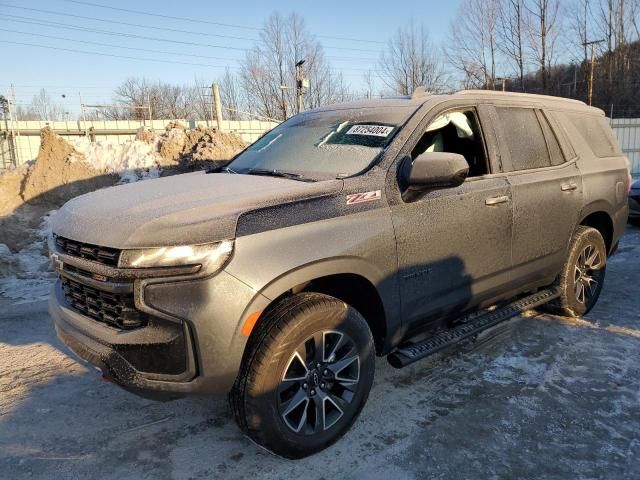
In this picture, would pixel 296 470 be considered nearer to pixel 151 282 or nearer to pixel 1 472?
pixel 151 282

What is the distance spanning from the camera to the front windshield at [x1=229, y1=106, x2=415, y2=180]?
318 centimetres

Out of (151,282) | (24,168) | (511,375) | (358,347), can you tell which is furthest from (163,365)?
(24,168)

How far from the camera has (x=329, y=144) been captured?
346 centimetres

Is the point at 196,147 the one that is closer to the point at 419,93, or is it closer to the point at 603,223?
the point at 419,93

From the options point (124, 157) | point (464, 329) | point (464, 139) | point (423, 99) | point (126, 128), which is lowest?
point (464, 329)

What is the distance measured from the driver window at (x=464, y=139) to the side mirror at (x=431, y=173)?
700 mm

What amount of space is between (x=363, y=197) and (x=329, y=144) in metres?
0.75

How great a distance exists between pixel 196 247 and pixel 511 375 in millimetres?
2587

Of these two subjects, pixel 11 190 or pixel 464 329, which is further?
pixel 11 190

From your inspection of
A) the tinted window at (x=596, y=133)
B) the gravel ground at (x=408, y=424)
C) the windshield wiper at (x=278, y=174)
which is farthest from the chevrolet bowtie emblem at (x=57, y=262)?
the tinted window at (x=596, y=133)

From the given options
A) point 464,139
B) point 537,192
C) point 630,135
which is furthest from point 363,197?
point 630,135

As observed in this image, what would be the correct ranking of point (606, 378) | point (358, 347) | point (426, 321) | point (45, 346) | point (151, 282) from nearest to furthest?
1. point (151, 282)
2. point (358, 347)
3. point (426, 321)
4. point (606, 378)
5. point (45, 346)

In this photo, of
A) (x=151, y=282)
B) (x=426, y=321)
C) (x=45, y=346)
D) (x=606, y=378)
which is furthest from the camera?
(x=45, y=346)

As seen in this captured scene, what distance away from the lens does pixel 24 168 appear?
11125 mm
